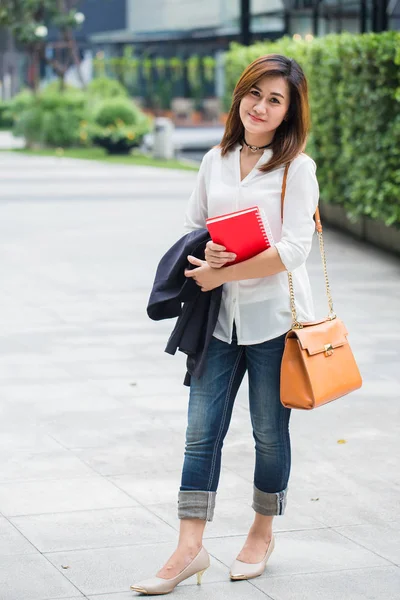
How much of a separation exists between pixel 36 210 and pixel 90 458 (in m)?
12.0

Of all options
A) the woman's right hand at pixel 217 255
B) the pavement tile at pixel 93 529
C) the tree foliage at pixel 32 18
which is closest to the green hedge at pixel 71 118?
the tree foliage at pixel 32 18

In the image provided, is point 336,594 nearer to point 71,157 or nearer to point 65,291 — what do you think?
point 65,291

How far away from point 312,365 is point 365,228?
33.8ft

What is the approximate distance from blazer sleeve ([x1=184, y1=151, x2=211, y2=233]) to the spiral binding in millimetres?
321

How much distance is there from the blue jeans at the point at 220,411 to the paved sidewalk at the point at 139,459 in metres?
0.32

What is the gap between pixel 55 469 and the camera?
566 cm

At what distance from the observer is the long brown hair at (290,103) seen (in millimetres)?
4156

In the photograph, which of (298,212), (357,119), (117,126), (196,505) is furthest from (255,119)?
(117,126)

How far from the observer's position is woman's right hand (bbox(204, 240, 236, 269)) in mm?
4047

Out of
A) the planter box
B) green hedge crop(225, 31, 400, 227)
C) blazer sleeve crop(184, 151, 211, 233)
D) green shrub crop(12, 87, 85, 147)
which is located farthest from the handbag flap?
green shrub crop(12, 87, 85, 147)

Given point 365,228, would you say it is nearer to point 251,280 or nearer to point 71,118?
point 251,280

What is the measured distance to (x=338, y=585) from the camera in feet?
14.0

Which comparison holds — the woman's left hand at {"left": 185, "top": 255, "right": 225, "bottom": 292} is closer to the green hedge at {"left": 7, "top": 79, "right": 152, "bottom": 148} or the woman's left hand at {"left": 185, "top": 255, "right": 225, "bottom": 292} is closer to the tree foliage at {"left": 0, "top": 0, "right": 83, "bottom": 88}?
the green hedge at {"left": 7, "top": 79, "right": 152, "bottom": 148}

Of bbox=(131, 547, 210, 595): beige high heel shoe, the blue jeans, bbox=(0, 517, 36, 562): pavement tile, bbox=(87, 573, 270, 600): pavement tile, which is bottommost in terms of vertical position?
bbox=(0, 517, 36, 562): pavement tile
